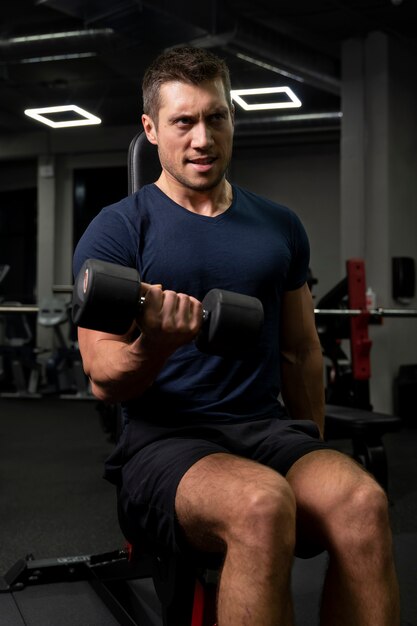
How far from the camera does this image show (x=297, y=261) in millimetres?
1452

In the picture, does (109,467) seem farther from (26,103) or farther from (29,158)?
(29,158)

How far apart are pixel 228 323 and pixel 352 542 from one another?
0.35m

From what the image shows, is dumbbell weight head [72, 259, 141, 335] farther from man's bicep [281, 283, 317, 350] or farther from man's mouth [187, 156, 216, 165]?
man's bicep [281, 283, 317, 350]

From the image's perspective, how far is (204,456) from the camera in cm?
112

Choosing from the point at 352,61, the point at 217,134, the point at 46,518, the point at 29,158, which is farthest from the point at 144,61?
the point at 217,134

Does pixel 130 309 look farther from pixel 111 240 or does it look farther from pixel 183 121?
pixel 183 121

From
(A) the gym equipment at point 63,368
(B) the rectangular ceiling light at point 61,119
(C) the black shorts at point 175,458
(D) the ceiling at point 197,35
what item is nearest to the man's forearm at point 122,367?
(C) the black shorts at point 175,458

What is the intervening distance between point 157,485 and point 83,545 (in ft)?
4.81

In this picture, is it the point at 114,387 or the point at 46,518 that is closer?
the point at 114,387

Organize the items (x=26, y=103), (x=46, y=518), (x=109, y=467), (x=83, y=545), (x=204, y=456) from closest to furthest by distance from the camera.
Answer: (x=204, y=456) → (x=109, y=467) → (x=83, y=545) → (x=46, y=518) → (x=26, y=103)

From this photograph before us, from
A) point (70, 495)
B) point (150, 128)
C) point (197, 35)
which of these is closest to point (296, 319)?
point (150, 128)

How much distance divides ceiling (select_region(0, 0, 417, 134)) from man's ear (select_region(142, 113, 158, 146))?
133 inches

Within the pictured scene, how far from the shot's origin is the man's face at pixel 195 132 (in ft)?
4.30

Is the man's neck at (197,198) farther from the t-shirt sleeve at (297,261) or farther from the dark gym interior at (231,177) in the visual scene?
the dark gym interior at (231,177)
